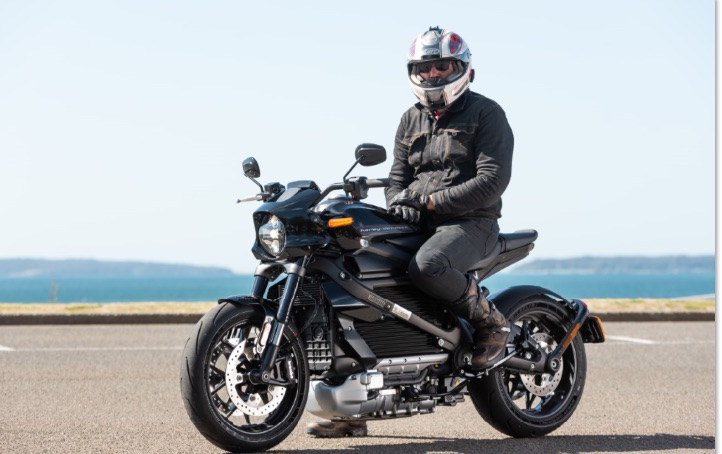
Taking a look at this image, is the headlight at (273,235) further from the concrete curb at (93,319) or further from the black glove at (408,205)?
the concrete curb at (93,319)

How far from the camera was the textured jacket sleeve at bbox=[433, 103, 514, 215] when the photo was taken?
23.1 feet

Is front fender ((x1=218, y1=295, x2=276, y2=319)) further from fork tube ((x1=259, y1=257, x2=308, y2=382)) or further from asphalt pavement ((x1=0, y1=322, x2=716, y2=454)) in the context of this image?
asphalt pavement ((x1=0, y1=322, x2=716, y2=454))

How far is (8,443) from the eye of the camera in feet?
23.3

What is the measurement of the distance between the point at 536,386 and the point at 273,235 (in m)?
2.26

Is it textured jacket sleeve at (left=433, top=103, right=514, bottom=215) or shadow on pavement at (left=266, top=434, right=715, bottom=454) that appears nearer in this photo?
shadow on pavement at (left=266, top=434, right=715, bottom=454)

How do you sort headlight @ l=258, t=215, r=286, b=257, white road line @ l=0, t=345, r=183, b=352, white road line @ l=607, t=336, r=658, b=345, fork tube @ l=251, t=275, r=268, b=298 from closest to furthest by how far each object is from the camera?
headlight @ l=258, t=215, r=286, b=257 → fork tube @ l=251, t=275, r=268, b=298 → white road line @ l=0, t=345, r=183, b=352 → white road line @ l=607, t=336, r=658, b=345

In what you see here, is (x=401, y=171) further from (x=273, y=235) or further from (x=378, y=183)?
(x=273, y=235)

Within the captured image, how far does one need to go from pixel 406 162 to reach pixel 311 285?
4.17ft

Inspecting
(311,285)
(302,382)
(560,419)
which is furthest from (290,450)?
(560,419)

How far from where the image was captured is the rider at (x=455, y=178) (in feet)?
23.0

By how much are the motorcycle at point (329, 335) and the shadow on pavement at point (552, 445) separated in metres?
0.22

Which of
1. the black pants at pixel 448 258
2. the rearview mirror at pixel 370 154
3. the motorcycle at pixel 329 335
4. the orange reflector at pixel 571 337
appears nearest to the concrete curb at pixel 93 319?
the orange reflector at pixel 571 337

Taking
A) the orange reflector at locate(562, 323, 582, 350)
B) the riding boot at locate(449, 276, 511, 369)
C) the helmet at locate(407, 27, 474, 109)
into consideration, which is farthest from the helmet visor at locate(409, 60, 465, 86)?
the orange reflector at locate(562, 323, 582, 350)

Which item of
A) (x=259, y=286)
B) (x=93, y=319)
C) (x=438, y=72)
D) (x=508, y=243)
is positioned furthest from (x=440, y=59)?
(x=93, y=319)
